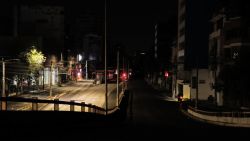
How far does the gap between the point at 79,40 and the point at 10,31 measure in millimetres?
80197

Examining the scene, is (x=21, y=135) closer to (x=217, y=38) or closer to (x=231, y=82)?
(x=231, y=82)

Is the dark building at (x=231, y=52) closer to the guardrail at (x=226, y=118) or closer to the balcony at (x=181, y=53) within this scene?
the guardrail at (x=226, y=118)

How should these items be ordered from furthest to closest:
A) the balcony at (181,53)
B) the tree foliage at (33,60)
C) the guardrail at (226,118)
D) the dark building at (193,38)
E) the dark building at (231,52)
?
1. the balcony at (181,53)
2. the dark building at (193,38)
3. the tree foliage at (33,60)
4. the dark building at (231,52)
5. the guardrail at (226,118)

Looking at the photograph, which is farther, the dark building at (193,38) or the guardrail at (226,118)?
the dark building at (193,38)

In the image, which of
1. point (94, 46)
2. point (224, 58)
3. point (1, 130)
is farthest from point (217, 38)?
point (94, 46)

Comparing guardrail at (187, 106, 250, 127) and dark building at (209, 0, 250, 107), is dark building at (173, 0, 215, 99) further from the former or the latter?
guardrail at (187, 106, 250, 127)

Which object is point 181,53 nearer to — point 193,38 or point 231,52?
point 193,38

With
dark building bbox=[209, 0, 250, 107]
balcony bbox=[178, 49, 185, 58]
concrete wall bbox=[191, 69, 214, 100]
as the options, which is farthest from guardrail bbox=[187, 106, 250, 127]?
balcony bbox=[178, 49, 185, 58]

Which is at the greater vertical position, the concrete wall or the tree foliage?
the tree foliage

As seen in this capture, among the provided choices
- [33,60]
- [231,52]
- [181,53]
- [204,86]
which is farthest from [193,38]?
[231,52]

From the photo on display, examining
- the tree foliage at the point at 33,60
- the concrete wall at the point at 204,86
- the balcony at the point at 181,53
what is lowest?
the concrete wall at the point at 204,86

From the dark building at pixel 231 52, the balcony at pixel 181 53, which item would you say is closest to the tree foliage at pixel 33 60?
the balcony at pixel 181 53

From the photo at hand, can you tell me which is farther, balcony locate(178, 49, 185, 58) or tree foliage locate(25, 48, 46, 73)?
balcony locate(178, 49, 185, 58)

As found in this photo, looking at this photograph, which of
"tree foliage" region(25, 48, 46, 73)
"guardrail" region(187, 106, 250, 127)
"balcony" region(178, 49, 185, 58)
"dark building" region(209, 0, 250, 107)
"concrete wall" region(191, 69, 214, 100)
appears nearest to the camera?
"guardrail" region(187, 106, 250, 127)
